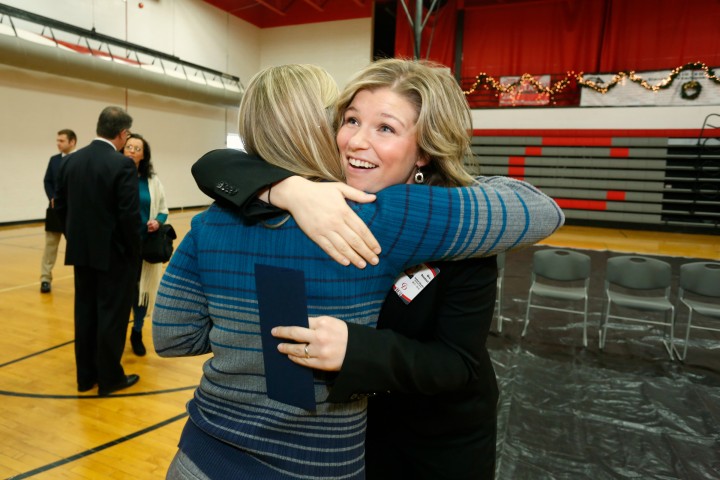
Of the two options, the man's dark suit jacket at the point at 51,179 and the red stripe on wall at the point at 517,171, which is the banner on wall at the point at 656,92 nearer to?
the red stripe on wall at the point at 517,171

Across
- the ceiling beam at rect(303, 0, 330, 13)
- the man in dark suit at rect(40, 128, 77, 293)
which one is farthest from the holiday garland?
the man in dark suit at rect(40, 128, 77, 293)

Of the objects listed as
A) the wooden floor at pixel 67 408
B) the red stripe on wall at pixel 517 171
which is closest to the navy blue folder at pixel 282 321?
the wooden floor at pixel 67 408

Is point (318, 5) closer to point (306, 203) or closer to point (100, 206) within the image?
point (100, 206)

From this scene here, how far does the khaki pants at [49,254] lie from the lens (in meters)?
5.46

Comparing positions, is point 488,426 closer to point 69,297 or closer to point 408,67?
point 408,67

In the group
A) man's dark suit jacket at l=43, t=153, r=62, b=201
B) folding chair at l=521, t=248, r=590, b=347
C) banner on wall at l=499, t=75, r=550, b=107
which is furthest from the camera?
banner on wall at l=499, t=75, r=550, b=107

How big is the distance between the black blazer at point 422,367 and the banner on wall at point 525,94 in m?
12.4

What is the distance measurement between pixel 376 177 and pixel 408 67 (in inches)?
10.4

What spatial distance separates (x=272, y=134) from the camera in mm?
909

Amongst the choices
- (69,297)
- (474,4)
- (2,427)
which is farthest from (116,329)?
(474,4)

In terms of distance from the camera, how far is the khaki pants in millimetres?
5457

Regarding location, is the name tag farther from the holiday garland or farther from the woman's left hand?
the holiday garland

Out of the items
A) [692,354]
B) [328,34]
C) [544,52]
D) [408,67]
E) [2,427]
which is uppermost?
[328,34]

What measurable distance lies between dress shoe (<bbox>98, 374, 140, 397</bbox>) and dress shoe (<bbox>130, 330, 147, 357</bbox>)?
507 mm
